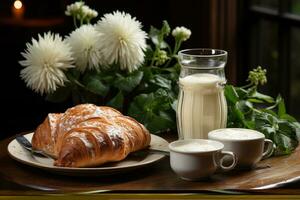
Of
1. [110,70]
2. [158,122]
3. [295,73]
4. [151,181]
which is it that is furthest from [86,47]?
[295,73]

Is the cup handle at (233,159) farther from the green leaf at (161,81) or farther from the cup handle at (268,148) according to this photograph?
the green leaf at (161,81)

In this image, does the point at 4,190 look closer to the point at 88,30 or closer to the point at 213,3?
the point at 88,30

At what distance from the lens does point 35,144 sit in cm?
139

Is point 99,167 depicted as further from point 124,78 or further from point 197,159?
point 124,78

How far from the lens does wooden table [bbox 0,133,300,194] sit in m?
1.23

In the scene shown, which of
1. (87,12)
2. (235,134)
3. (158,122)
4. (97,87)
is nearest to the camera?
(235,134)

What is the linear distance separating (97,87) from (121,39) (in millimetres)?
123

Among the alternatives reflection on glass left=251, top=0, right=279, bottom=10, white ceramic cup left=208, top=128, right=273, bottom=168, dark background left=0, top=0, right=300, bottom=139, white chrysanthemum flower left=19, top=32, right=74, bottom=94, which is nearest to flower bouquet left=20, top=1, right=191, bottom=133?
white chrysanthemum flower left=19, top=32, right=74, bottom=94

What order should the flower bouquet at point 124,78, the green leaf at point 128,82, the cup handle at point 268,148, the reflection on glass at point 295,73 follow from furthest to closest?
the reflection on glass at point 295,73, the green leaf at point 128,82, the flower bouquet at point 124,78, the cup handle at point 268,148

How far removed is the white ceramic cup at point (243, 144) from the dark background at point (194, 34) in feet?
4.88

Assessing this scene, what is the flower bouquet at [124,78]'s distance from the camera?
5.05 feet

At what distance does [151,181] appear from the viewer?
127cm

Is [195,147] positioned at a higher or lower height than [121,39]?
lower

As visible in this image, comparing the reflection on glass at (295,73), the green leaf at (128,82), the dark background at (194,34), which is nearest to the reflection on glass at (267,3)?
the dark background at (194,34)
